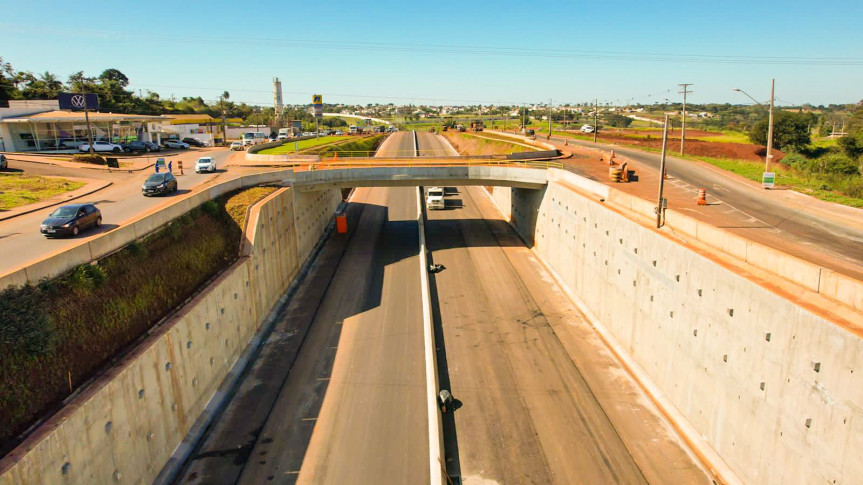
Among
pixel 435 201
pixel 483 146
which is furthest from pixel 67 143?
pixel 483 146

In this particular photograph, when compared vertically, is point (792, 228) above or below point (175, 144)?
below

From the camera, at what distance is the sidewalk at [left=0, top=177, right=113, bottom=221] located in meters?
27.9

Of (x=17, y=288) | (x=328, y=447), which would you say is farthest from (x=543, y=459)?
(x=17, y=288)

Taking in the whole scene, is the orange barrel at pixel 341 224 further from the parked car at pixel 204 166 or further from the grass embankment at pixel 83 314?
the grass embankment at pixel 83 314

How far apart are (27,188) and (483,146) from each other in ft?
232

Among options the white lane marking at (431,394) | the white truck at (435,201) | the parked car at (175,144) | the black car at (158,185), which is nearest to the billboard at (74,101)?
the parked car at (175,144)

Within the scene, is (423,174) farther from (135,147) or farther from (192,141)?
(192,141)

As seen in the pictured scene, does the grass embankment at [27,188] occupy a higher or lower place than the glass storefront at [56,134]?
lower

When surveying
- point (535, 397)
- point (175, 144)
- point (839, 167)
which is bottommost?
point (535, 397)

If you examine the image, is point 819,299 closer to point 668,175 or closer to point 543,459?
point 543,459

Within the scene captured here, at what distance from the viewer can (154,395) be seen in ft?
57.1

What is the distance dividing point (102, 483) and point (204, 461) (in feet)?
16.0

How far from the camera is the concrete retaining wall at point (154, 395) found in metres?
12.8

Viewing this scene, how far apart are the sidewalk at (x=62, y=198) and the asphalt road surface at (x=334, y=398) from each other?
15421mm
